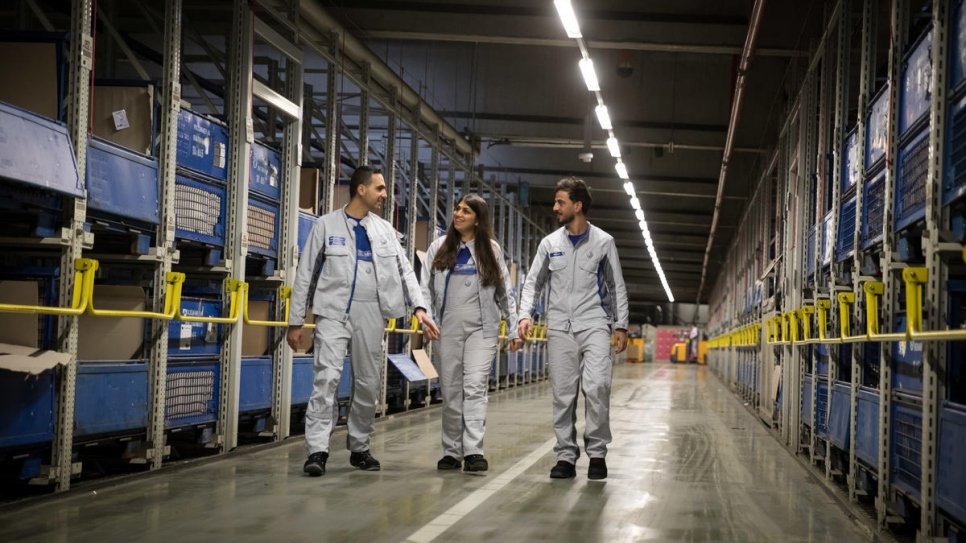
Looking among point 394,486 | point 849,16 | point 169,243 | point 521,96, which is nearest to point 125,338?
point 169,243

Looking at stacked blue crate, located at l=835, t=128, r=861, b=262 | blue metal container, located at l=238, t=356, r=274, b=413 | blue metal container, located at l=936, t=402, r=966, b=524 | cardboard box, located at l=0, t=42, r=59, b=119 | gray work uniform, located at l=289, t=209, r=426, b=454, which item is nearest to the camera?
blue metal container, located at l=936, t=402, r=966, b=524

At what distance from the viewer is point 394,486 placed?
582cm

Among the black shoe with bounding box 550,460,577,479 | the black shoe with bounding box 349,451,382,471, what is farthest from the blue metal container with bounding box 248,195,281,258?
the black shoe with bounding box 550,460,577,479

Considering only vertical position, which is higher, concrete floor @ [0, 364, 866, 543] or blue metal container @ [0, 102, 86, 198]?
blue metal container @ [0, 102, 86, 198]

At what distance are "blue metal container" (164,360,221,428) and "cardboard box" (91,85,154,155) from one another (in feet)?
5.36

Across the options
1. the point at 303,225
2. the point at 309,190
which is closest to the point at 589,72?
the point at 309,190

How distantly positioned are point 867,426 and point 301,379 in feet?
17.8

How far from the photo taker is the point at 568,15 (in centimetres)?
988

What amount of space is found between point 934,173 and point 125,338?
511 centimetres

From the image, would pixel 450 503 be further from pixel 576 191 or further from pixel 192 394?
pixel 192 394

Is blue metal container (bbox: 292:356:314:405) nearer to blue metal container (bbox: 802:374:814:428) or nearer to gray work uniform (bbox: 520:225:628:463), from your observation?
gray work uniform (bbox: 520:225:628:463)

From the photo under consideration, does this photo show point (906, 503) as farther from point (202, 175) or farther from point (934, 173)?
point (202, 175)

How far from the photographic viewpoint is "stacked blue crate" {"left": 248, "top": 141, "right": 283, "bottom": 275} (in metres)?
8.26

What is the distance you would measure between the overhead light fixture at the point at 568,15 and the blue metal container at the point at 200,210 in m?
3.90
